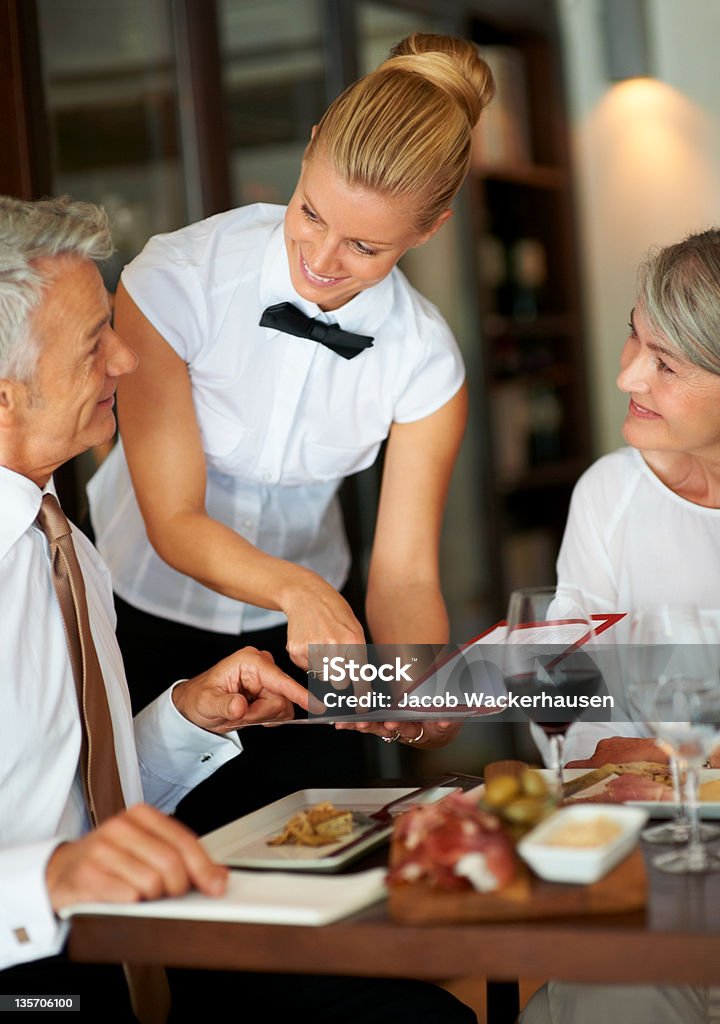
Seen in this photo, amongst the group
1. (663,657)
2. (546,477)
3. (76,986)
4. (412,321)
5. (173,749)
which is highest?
(412,321)

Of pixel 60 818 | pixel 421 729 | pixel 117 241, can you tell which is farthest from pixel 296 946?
pixel 117 241

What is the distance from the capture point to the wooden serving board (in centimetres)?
110

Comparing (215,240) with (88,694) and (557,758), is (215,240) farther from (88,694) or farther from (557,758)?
(557,758)

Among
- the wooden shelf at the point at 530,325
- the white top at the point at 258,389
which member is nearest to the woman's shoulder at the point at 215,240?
the white top at the point at 258,389

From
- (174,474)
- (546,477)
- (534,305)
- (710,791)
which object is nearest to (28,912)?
(710,791)

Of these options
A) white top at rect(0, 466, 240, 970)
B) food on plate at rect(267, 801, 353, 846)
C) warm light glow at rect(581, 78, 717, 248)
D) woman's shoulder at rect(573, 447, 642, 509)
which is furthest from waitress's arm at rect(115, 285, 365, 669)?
warm light glow at rect(581, 78, 717, 248)

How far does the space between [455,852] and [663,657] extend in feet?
1.01

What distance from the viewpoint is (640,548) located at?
2.26 metres

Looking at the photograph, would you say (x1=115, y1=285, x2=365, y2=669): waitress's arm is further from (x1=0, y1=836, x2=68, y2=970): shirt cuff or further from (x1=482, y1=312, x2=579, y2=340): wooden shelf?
(x1=482, y1=312, x2=579, y2=340): wooden shelf

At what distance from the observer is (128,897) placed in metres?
1.18

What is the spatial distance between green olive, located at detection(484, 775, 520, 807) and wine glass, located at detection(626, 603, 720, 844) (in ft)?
0.52

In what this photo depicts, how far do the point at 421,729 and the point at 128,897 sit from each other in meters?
0.65

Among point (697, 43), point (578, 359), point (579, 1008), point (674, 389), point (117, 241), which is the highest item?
point (697, 43)

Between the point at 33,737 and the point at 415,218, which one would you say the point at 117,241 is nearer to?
the point at 415,218
